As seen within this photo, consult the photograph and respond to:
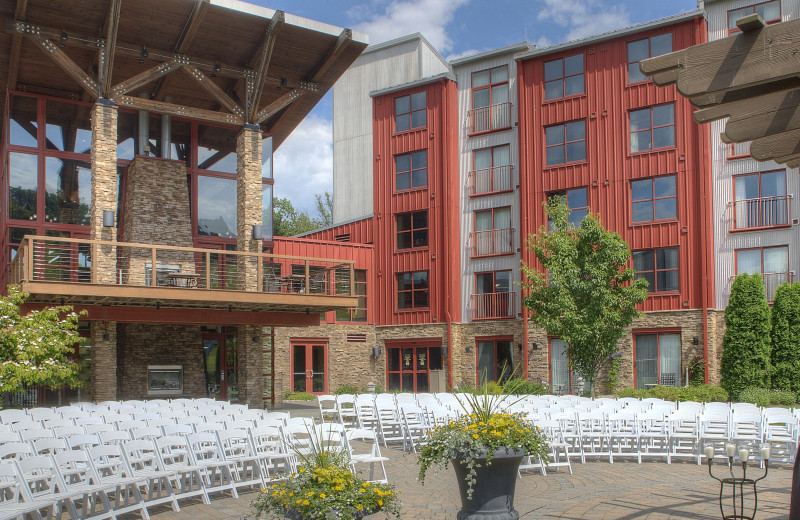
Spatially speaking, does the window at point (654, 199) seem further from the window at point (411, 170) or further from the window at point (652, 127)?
the window at point (411, 170)

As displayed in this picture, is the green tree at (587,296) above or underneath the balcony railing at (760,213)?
underneath

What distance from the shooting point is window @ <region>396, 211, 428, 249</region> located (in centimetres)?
2983

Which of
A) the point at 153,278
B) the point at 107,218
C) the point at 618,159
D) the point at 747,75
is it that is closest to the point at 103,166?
the point at 107,218

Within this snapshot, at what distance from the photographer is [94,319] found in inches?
733

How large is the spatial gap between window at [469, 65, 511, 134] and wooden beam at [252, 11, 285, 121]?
9.66 metres

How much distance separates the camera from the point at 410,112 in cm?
3052

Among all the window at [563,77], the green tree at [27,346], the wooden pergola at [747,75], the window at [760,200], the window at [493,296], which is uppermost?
the window at [563,77]

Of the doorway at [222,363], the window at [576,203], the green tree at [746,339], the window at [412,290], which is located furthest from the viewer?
the window at [412,290]

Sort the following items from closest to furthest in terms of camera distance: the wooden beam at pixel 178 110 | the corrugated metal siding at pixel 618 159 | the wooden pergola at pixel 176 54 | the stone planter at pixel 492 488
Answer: the stone planter at pixel 492 488
the wooden pergola at pixel 176 54
the wooden beam at pixel 178 110
the corrugated metal siding at pixel 618 159

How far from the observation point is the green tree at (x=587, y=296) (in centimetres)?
2000

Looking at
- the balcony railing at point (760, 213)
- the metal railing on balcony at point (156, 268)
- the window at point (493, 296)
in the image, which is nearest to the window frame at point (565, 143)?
the window at point (493, 296)

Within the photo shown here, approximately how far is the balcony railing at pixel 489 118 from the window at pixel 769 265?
946 centimetres

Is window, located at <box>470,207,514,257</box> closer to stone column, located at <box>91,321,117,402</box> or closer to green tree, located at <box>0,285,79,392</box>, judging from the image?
stone column, located at <box>91,321,117,402</box>

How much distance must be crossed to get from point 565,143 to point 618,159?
6.76ft
